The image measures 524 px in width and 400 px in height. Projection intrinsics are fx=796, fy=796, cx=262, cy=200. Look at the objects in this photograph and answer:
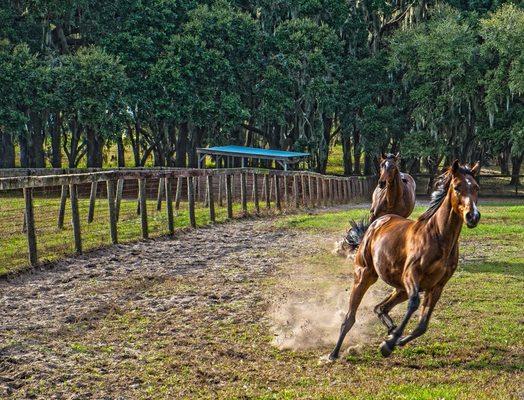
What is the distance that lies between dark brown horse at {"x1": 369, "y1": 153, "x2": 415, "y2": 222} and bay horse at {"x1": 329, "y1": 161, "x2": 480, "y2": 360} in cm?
424

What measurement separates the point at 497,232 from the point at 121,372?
15102mm

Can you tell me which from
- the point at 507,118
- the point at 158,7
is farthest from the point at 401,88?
the point at 158,7

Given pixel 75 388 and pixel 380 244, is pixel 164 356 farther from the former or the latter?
pixel 380 244

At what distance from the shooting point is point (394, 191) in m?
13.7

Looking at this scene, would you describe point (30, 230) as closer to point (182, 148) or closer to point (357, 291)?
point (357, 291)

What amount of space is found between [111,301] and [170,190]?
28.4 ft

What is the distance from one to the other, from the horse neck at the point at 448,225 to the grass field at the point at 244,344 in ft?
4.16

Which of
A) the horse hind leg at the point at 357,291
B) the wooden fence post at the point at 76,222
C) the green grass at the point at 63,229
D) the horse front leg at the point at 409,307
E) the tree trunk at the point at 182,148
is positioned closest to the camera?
the horse front leg at the point at 409,307

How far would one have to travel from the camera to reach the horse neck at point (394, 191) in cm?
1355

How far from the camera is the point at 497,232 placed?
20828 mm

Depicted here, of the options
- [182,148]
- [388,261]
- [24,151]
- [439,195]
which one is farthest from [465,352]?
[24,151]

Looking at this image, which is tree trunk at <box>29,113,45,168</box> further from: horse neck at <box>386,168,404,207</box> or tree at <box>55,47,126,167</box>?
horse neck at <box>386,168,404,207</box>

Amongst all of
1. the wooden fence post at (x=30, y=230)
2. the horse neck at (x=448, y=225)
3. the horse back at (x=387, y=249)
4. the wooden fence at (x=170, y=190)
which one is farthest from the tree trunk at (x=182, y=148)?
the horse neck at (x=448, y=225)

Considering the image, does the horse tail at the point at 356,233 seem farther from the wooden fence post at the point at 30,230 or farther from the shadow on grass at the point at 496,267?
the wooden fence post at the point at 30,230
